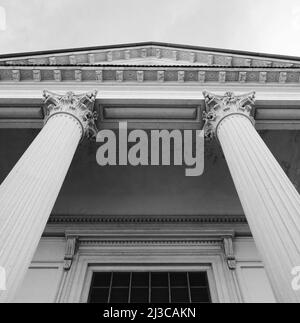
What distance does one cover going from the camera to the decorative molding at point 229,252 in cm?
1250

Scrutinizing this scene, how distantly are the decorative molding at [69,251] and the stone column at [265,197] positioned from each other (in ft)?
22.3

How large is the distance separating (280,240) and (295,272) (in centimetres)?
74

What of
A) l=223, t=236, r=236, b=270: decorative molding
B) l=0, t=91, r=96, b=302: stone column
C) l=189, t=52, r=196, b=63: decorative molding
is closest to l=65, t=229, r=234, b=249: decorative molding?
l=223, t=236, r=236, b=270: decorative molding

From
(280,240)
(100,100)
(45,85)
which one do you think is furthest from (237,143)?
(45,85)

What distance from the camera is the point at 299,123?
12.3 meters

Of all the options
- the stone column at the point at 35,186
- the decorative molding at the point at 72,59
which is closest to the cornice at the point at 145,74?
the stone column at the point at 35,186

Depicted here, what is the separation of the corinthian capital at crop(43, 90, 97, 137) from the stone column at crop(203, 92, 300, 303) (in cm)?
399

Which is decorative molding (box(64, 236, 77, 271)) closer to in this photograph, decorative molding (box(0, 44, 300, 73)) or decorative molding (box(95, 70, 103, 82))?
decorative molding (box(95, 70, 103, 82))

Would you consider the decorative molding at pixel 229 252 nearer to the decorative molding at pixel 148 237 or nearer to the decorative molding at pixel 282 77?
the decorative molding at pixel 148 237

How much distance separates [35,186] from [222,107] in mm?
6609

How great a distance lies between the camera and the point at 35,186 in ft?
24.2
